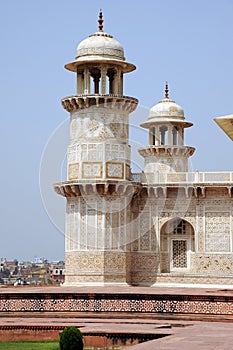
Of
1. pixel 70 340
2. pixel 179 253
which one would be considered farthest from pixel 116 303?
pixel 70 340

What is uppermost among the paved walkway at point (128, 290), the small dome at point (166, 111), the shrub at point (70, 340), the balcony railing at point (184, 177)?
the small dome at point (166, 111)

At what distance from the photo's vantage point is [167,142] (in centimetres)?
2819

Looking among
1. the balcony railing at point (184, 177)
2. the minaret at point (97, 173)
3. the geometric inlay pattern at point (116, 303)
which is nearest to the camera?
the geometric inlay pattern at point (116, 303)

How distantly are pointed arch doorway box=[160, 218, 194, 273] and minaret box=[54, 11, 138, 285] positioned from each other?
5.47 ft

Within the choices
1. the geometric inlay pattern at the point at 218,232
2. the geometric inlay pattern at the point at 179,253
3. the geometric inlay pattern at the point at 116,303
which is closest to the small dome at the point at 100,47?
the geometric inlay pattern at the point at 218,232

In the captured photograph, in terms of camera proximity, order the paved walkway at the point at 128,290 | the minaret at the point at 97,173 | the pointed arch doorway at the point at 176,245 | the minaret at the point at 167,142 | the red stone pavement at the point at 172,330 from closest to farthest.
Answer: the red stone pavement at the point at 172,330
the paved walkway at the point at 128,290
the minaret at the point at 97,173
the pointed arch doorway at the point at 176,245
the minaret at the point at 167,142

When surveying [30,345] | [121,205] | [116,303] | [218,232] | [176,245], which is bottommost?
[30,345]

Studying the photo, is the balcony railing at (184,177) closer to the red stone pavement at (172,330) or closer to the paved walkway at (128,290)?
the paved walkway at (128,290)

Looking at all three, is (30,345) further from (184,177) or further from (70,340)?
(184,177)

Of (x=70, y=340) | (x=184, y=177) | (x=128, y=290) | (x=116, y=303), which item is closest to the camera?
(x=70, y=340)

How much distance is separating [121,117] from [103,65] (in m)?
1.77

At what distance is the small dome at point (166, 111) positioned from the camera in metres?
28.3

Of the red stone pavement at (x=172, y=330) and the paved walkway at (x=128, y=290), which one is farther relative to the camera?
the paved walkway at (x=128, y=290)

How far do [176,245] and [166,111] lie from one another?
5462 millimetres
